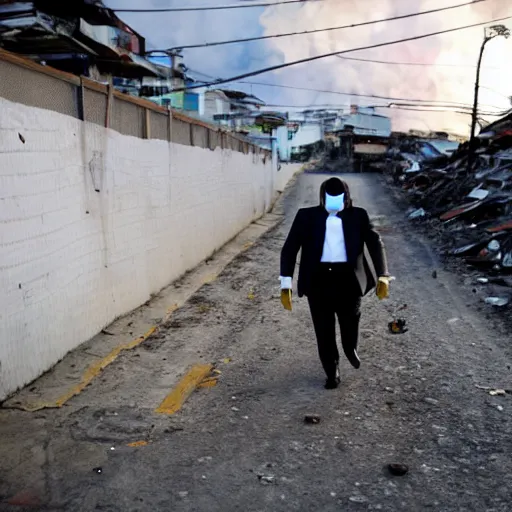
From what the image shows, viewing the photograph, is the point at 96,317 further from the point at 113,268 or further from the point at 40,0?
the point at 40,0

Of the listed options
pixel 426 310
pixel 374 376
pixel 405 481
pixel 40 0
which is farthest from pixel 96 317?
pixel 40 0

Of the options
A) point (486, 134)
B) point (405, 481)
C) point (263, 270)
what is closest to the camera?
point (405, 481)

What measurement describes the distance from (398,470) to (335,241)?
67.2 inches

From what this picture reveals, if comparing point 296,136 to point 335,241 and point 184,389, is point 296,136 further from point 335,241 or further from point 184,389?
point 184,389

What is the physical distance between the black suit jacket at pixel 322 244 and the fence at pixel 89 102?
2.25 metres

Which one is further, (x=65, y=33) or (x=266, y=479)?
(x=65, y=33)

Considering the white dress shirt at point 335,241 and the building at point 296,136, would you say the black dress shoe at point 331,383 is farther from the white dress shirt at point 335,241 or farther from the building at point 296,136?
the building at point 296,136

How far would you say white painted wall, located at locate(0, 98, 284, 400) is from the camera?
12.3 feet

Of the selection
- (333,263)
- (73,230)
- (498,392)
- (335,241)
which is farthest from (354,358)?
(73,230)

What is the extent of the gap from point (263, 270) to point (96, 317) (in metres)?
4.33

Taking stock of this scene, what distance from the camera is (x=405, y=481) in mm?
2828

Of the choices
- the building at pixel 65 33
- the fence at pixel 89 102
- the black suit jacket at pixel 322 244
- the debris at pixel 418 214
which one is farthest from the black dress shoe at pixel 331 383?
the debris at pixel 418 214

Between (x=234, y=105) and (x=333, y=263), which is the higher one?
(x=234, y=105)

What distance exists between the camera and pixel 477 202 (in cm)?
1345
